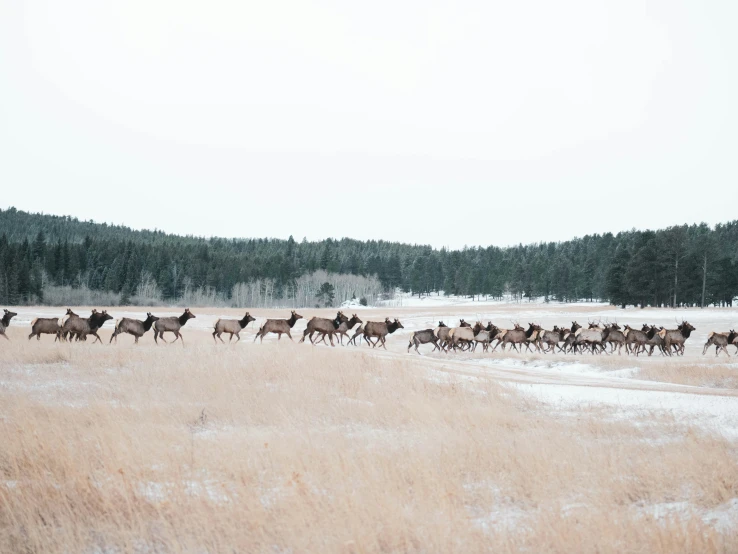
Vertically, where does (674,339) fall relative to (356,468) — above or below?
above

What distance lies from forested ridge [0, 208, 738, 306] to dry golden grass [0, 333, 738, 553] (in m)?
68.2

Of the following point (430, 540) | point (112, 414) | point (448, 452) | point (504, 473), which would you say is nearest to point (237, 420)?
point (112, 414)

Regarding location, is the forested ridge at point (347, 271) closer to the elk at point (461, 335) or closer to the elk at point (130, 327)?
the elk at point (461, 335)

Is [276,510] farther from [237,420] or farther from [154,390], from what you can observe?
[154,390]

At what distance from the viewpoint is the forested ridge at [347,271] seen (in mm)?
72812

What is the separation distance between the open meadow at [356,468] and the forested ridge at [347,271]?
6703 cm

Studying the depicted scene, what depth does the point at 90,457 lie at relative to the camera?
281 inches

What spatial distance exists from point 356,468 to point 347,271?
135 metres

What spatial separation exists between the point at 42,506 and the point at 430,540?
403cm

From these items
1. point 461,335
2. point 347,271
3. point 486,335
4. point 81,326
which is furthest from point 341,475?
point 347,271

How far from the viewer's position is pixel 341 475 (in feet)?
21.7

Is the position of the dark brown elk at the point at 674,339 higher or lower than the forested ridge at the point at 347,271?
lower

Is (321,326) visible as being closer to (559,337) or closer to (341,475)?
(559,337)

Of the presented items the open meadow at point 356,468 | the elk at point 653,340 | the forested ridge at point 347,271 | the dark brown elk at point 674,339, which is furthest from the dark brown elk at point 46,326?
the forested ridge at point 347,271
